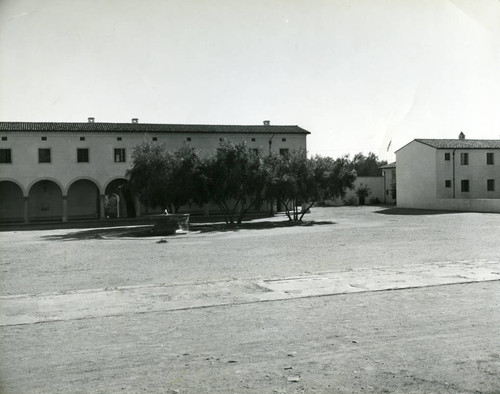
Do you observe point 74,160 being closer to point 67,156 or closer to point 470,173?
point 67,156

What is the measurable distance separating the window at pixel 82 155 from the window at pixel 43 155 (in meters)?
2.15

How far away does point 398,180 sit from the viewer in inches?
2009

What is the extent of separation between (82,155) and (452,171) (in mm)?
32840

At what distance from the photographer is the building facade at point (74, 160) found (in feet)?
118

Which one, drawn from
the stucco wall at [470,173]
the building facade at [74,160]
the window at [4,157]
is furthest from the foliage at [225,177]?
the stucco wall at [470,173]

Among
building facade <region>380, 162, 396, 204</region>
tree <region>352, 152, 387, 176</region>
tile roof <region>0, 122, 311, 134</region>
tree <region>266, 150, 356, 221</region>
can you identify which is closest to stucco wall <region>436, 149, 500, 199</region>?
tile roof <region>0, 122, 311, 134</region>

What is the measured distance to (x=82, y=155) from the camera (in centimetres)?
3744

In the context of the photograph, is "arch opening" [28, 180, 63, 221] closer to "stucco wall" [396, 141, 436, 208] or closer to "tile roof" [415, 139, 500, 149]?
"stucco wall" [396, 141, 436, 208]

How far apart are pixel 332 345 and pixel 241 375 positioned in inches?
50.3

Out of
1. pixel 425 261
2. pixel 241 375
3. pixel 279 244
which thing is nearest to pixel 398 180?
pixel 279 244

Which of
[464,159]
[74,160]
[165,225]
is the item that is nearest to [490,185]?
[464,159]

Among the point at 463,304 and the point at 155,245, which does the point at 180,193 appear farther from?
the point at 463,304

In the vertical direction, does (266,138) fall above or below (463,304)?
above

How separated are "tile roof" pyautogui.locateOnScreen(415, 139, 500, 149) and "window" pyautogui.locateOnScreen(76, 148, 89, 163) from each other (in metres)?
30.5
